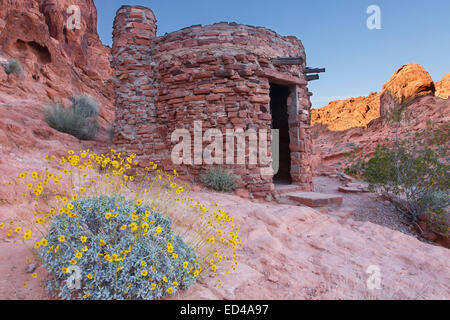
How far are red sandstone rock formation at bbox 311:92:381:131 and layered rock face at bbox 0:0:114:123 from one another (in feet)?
71.1

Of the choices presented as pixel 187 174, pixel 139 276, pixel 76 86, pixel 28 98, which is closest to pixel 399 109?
pixel 187 174

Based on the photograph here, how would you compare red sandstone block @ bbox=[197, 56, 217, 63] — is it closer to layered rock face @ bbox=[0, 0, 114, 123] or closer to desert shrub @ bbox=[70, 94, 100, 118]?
desert shrub @ bbox=[70, 94, 100, 118]

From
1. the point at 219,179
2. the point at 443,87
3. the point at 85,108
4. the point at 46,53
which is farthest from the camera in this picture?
the point at 443,87

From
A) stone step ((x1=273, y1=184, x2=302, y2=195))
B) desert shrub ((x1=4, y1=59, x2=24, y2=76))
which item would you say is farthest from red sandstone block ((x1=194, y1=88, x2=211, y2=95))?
desert shrub ((x1=4, y1=59, x2=24, y2=76))

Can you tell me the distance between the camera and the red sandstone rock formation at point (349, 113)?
949 inches

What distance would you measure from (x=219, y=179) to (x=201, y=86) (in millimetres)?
2208

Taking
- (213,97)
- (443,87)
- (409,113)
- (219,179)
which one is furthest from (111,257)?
(443,87)

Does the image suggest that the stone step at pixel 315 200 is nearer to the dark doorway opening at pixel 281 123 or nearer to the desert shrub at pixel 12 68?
the dark doorway opening at pixel 281 123

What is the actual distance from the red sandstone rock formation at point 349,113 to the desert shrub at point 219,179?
22283 mm

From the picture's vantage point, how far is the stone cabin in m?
5.55

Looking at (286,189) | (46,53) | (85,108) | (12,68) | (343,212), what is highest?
(46,53)

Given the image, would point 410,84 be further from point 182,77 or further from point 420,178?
point 182,77

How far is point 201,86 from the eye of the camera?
561 centimetres

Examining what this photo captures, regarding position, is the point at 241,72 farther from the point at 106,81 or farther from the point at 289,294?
the point at 106,81
